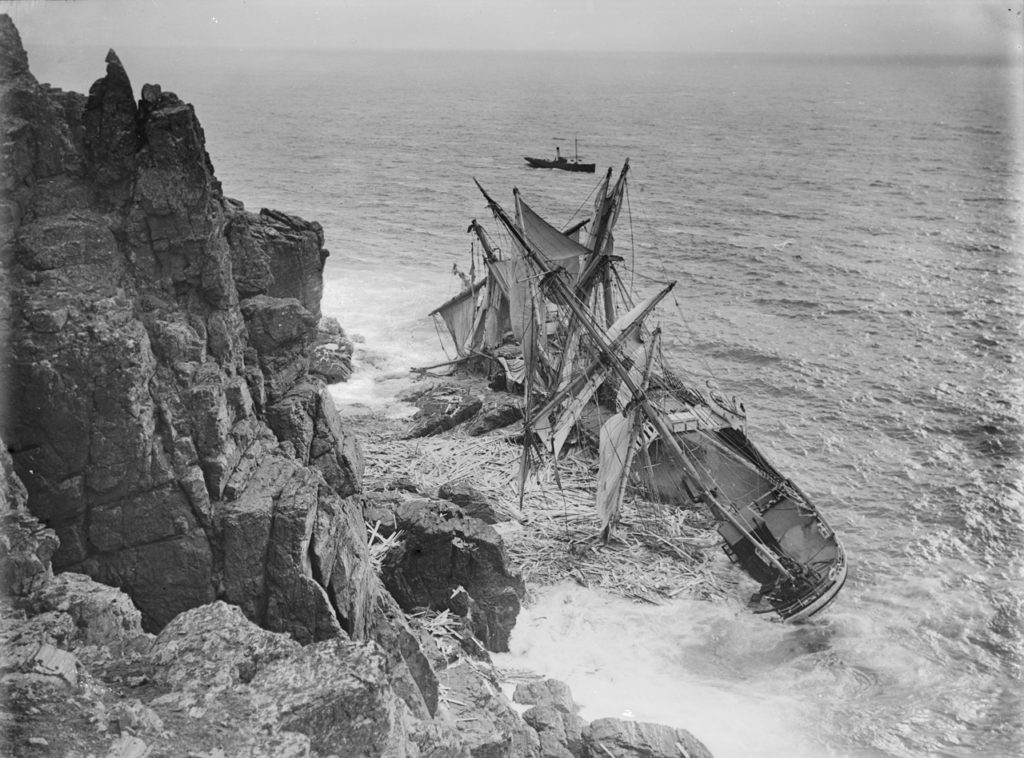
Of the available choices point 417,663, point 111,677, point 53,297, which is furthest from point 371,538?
point 111,677

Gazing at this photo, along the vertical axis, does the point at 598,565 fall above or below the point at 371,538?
below

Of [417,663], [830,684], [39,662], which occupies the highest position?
[39,662]

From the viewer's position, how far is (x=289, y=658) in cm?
939

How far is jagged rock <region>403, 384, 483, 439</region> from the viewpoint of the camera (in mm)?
34094

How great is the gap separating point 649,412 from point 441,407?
32.4 feet

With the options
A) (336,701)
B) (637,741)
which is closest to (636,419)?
(637,741)

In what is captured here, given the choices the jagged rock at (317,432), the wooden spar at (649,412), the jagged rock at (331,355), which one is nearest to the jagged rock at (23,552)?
the jagged rock at (317,432)

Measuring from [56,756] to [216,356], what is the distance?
8.83 m

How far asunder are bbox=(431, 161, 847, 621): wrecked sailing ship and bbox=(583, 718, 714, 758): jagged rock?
365 inches

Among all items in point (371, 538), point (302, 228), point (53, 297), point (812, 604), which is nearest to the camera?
point (53, 297)

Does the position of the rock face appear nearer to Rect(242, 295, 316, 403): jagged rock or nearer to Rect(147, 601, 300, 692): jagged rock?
Rect(242, 295, 316, 403): jagged rock

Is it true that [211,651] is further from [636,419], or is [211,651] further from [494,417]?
[494,417]

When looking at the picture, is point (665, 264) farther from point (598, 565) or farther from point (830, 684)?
point (830, 684)

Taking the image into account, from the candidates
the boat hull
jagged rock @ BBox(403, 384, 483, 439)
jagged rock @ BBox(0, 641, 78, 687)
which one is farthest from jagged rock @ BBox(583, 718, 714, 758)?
the boat hull
